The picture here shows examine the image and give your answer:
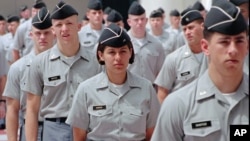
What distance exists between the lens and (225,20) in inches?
97.0

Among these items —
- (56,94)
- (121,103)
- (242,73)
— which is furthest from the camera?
(56,94)

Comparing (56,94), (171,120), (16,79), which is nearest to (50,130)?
(56,94)

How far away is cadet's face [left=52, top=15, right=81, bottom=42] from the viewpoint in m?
4.37

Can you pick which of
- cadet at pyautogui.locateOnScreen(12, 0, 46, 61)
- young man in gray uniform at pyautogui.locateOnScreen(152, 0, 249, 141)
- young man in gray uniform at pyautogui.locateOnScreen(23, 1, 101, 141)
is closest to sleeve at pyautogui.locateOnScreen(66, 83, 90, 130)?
young man in gray uniform at pyautogui.locateOnScreen(23, 1, 101, 141)

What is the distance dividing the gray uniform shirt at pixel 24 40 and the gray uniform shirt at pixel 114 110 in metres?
5.95

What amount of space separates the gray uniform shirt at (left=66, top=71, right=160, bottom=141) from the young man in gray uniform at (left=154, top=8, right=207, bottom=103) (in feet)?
3.91

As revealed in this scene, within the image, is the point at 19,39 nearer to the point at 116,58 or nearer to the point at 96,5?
the point at 96,5

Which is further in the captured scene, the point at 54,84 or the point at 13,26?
the point at 13,26

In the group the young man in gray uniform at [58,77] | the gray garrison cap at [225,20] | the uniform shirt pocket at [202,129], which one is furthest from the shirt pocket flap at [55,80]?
the gray garrison cap at [225,20]

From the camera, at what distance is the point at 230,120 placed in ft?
8.39

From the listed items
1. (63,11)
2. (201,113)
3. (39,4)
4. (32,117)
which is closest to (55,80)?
(32,117)

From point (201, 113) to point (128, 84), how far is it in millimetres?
1312

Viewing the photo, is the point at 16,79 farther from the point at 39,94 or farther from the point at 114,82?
the point at 114,82

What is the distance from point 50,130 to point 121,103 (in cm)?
85
